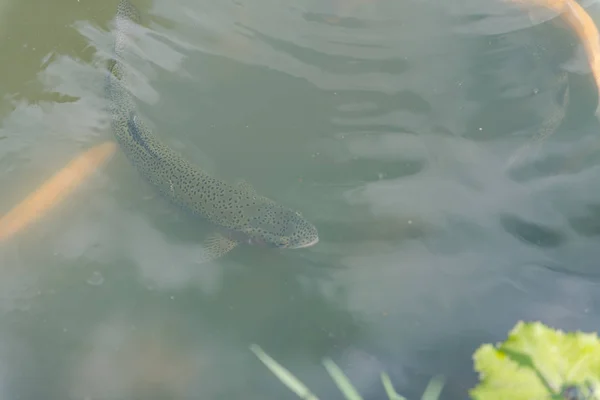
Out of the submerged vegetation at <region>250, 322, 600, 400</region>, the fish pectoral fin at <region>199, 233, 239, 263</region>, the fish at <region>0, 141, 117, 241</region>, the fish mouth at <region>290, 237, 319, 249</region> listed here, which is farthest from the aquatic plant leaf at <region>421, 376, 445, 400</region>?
the fish at <region>0, 141, 117, 241</region>

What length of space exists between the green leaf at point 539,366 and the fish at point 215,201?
1643 mm

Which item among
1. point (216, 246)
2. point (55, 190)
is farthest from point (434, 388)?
point (55, 190)

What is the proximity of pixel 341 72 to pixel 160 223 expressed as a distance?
1.94 meters

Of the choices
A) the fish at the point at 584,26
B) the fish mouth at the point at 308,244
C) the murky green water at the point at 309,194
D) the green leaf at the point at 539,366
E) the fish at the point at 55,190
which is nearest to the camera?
the green leaf at the point at 539,366

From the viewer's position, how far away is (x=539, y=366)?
1.97 m

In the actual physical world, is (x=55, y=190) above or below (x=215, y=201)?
below

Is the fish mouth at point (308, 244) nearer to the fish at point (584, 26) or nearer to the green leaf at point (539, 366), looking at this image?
the green leaf at point (539, 366)

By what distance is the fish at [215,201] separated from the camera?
3471mm

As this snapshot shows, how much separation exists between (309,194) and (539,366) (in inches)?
79.7

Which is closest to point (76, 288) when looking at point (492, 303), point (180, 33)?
point (180, 33)

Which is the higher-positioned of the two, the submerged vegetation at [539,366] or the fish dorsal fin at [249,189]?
the submerged vegetation at [539,366]

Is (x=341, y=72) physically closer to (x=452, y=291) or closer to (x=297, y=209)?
(x=297, y=209)

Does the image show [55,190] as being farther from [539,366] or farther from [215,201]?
[539,366]

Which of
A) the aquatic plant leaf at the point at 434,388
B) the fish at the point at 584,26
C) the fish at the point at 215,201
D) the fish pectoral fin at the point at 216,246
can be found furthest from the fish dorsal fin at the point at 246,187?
the fish at the point at 584,26
